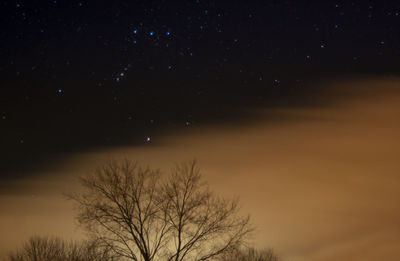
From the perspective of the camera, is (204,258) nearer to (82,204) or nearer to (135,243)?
(135,243)

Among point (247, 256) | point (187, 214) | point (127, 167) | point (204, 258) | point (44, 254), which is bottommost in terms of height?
point (247, 256)

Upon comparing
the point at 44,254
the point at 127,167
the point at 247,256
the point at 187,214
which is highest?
the point at 127,167

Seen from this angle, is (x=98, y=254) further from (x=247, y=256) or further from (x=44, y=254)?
(x=247, y=256)

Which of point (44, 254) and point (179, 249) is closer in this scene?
point (179, 249)

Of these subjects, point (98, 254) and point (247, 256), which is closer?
point (98, 254)

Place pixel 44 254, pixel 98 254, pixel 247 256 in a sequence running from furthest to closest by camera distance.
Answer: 1. pixel 247 256
2. pixel 44 254
3. pixel 98 254

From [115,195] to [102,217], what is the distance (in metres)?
1.00

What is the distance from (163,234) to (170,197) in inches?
55.3

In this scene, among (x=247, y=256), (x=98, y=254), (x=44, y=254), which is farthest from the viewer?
(x=247, y=256)

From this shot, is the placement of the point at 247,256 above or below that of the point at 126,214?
below

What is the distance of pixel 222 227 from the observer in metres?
25.9

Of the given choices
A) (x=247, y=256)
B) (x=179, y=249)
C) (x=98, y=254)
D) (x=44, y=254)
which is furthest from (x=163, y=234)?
(x=247, y=256)

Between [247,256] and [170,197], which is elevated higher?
[170,197]

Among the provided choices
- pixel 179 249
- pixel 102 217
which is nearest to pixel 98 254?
pixel 102 217
